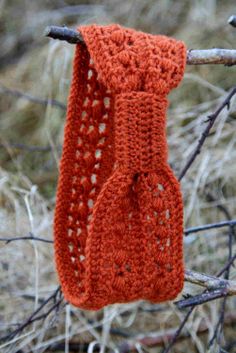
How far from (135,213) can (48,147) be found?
1.31 meters

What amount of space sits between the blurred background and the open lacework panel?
174 mm

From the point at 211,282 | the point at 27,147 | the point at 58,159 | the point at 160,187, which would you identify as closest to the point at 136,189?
the point at 160,187

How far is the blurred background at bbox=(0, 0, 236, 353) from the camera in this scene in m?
1.40

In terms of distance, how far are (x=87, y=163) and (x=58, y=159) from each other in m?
0.83

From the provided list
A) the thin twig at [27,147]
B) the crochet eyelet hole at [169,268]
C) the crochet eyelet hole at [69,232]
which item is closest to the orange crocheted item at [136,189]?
the crochet eyelet hole at [169,268]

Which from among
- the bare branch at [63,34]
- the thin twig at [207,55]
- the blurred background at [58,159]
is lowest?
the blurred background at [58,159]

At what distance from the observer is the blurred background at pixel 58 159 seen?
1.40 m

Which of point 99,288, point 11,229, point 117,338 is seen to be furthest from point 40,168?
point 99,288

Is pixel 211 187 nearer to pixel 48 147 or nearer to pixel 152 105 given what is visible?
pixel 48 147

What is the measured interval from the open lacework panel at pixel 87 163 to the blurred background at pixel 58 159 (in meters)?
0.17

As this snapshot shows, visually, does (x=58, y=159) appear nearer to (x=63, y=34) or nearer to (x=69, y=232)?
(x=69, y=232)

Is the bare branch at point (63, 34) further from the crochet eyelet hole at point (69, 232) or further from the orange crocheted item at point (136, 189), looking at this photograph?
the crochet eyelet hole at point (69, 232)

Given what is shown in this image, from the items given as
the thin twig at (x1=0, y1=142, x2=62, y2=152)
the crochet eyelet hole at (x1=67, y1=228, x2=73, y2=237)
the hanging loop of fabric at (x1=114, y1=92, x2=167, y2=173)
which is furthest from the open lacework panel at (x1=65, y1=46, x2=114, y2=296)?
the thin twig at (x1=0, y1=142, x2=62, y2=152)

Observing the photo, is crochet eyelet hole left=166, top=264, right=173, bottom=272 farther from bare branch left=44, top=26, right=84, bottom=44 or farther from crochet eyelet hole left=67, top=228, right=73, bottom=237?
bare branch left=44, top=26, right=84, bottom=44
